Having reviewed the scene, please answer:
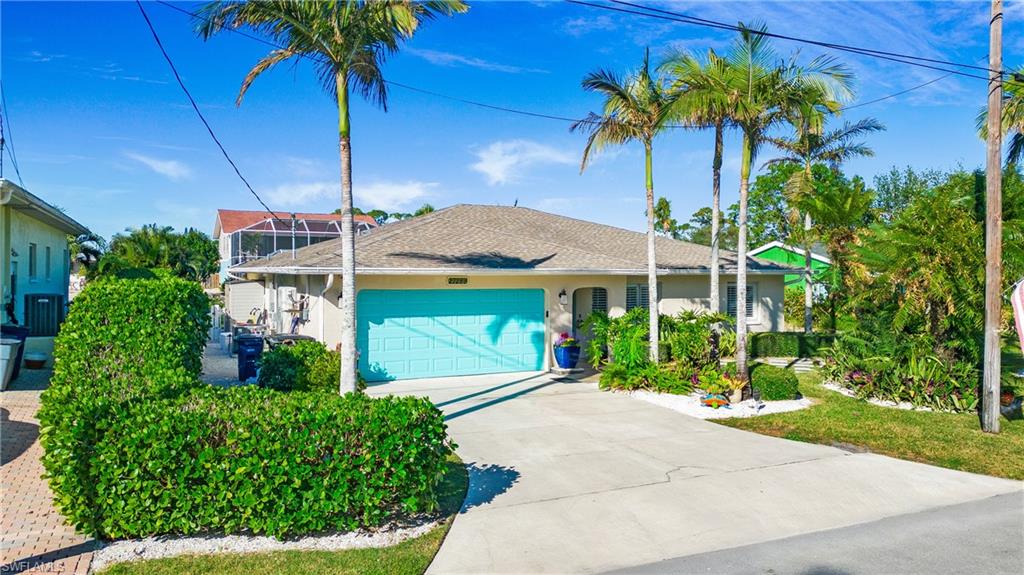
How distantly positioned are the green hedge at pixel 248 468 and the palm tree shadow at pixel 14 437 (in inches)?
130

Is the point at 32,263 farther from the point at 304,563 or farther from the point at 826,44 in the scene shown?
the point at 826,44

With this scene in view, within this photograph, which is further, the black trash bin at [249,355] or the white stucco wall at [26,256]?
the black trash bin at [249,355]

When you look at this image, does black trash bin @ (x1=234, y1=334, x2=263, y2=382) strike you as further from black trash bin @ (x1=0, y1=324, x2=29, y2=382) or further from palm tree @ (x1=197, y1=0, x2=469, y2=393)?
palm tree @ (x1=197, y1=0, x2=469, y2=393)

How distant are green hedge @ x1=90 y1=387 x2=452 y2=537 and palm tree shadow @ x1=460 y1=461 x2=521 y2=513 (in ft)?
4.41

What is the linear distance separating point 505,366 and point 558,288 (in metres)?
2.42

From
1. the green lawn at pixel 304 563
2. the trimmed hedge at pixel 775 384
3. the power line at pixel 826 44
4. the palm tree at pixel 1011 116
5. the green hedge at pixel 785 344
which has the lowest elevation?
the green lawn at pixel 304 563

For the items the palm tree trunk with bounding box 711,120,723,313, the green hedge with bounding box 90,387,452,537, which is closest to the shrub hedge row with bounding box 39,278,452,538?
the green hedge with bounding box 90,387,452,537

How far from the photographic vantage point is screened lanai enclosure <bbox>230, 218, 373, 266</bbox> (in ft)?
77.2

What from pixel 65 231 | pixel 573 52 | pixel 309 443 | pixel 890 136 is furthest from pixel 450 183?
pixel 309 443

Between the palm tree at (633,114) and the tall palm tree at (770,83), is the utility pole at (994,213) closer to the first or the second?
Result: the tall palm tree at (770,83)

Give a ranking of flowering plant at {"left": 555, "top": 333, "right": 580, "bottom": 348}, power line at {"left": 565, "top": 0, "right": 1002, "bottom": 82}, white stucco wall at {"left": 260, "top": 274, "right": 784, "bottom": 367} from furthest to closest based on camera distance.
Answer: flowering plant at {"left": 555, "top": 333, "right": 580, "bottom": 348} → white stucco wall at {"left": 260, "top": 274, "right": 784, "bottom": 367} → power line at {"left": 565, "top": 0, "right": 1002, "bottom": 82}

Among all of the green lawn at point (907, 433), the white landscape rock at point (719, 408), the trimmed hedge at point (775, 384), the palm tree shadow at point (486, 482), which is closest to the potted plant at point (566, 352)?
the white landscape rock at point (719, 408)

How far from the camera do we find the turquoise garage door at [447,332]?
14.5 meters

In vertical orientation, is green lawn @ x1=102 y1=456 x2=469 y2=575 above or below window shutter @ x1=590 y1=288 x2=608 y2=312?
below
